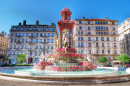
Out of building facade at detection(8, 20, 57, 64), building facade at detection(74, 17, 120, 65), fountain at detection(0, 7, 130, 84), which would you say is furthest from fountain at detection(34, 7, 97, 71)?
building facade at detection(8, 20, 57, 64)

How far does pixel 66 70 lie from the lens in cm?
1398

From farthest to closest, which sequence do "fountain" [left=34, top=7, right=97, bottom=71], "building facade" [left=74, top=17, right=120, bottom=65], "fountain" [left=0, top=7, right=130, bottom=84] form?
1. "building facade" [left=74, top=17, right=120, bottom=65]
2. "fountain" [left=34, top=7, right=97, bottom=71]
3. "fountain" [left=0, top=7, right=130, bottom=84]

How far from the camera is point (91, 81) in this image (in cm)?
852

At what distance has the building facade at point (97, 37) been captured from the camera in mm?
59438

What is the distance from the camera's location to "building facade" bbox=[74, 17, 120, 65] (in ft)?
195

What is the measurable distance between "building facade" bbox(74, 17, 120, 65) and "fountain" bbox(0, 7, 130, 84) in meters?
39.7

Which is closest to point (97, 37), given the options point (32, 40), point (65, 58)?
point (32, 40)

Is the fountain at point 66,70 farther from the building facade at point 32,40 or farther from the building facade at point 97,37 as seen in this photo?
the building facade at point 32,40

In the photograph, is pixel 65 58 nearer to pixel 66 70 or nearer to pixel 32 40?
pixel 66 70

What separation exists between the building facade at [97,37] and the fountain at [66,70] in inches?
1564

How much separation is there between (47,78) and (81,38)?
53372 millimetres

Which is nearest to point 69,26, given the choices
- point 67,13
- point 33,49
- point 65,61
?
point 67,13

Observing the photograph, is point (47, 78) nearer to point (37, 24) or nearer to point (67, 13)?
point (67, 13)

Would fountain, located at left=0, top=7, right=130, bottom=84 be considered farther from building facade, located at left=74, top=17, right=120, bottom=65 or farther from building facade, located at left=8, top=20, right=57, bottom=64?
building facade, located at left=8, top=20, right=57, bottom=64
